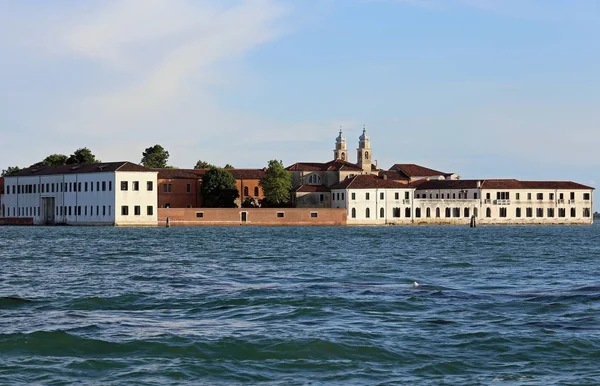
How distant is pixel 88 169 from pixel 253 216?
1286 cm

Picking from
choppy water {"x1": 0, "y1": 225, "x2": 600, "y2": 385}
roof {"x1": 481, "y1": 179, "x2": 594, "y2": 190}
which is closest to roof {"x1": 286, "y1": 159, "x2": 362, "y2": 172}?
roof {"x1": 481, "y1": 179, "x2": 594, "y2": 190}

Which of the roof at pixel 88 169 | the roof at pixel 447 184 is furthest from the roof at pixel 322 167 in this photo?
the roof at pixel 88 169

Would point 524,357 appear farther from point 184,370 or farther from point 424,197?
point 424,197

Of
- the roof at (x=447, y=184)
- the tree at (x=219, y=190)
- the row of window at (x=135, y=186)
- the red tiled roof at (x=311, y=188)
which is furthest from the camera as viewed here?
the roof at (x=447, y=184)

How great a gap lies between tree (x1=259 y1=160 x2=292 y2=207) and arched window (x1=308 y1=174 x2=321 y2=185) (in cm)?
666

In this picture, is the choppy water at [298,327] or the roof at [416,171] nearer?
the choppy water at [298,327]

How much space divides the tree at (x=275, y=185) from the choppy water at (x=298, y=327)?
58434mm

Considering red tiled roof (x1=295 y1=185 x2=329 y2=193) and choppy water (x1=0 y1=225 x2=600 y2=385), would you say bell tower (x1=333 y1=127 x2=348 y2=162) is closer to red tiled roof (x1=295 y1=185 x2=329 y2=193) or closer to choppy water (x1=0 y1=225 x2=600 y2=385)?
red tiled roof (x1=295 y1=185 x2=329 y2=193)

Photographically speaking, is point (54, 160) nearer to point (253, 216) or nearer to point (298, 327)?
point (253, 216)

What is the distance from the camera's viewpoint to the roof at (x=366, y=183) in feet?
263

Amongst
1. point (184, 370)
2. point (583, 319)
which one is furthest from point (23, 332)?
point (583, 319)

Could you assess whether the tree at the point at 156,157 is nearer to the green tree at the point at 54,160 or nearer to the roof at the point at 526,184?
the green tree at the point at 54,160

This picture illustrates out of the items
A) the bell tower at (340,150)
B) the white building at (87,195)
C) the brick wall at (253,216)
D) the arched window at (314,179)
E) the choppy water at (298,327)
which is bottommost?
the choppy water at (298,327)

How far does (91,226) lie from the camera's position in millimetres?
69500
